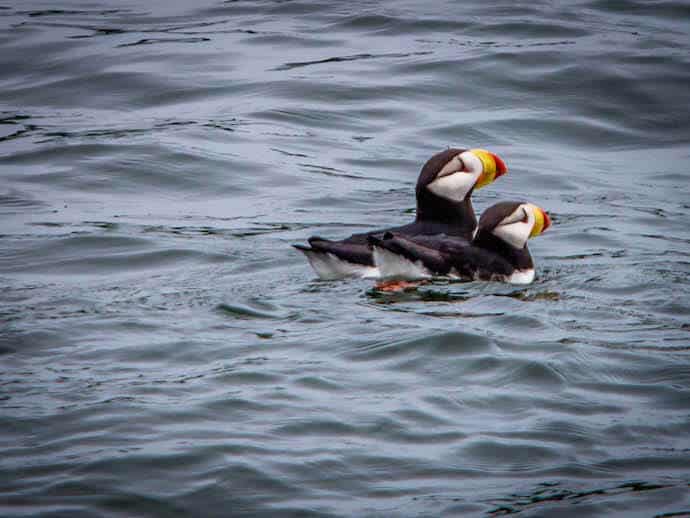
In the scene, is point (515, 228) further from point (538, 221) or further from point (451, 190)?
point (451, 190)

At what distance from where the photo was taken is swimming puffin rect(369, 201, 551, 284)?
737 centimetres

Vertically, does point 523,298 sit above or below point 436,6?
below

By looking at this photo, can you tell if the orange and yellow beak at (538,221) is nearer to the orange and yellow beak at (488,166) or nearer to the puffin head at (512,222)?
the puffin head at (512,222)

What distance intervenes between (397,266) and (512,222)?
86cm

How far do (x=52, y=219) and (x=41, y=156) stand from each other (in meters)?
1.93

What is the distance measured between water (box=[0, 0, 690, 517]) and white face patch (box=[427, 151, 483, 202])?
2.18 feet

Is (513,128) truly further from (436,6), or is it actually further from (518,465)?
(518,465)

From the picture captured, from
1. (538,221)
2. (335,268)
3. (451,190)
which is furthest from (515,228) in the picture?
(335,268)

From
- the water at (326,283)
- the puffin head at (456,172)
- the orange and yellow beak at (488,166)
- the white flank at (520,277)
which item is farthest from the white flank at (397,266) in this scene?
the orange and yellow beak at (488,166)

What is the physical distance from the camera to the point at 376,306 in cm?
703

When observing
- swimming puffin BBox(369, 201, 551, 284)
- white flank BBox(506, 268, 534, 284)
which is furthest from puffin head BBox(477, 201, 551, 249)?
white flank BBox(506, 268, 534, 284)

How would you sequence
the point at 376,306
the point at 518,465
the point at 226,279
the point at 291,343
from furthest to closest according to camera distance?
the point at 226,279
the point at 376,306
the point at 291,343
the point at 518,465

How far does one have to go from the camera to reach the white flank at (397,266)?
735 centimetres

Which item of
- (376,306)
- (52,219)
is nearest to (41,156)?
(52,219)
